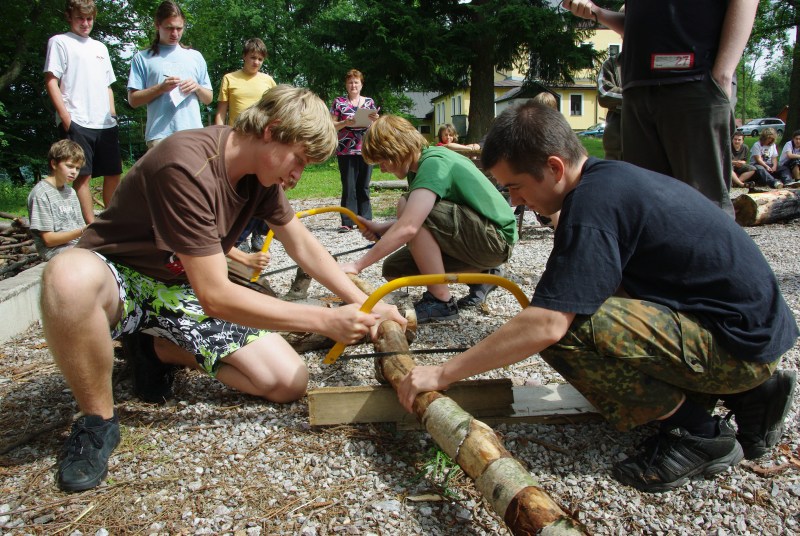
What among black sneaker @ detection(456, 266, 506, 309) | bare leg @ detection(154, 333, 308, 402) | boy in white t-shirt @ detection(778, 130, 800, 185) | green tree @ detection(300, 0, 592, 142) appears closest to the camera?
bare leg @ detection(154, 333, 308, 402)

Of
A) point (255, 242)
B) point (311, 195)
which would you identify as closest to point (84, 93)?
point (255, 242)

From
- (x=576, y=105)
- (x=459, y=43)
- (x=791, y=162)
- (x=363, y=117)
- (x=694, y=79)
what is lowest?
(x=791, y=162)

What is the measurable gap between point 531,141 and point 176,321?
1779mm

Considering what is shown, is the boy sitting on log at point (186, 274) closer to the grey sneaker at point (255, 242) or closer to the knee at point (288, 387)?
the knee at point (288, 387)

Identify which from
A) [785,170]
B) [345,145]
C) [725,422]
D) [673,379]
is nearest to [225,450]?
[673,379]

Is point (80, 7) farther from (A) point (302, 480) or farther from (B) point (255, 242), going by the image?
(A) point (302, 480)

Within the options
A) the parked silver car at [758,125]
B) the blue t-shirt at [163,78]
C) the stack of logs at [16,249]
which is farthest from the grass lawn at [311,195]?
the parked silver car at [758,125]

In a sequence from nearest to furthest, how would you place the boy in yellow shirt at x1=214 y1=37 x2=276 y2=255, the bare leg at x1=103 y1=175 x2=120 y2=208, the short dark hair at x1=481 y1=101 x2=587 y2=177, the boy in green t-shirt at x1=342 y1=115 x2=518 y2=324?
the short dark hair at x1=481 y1=101 x2=587 y2=177 → the boy in green t-shirt at x1=342 y1=115 x2=518 y2=324 → the bare leg at x1=103 y1=175 x2=120 y2=208 → the boy in yellow shirt at x1=214 y1=37 x2=276 y2=255

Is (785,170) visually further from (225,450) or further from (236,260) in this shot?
(225,450)

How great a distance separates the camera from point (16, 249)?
20.1 feet

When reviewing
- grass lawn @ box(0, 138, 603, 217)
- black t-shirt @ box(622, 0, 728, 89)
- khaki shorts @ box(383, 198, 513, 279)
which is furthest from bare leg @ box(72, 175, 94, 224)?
black t-shirt @ box(622, 0, 728, 89)

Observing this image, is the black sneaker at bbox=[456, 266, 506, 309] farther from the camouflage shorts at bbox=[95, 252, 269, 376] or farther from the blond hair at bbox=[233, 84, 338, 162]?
the blond hair at bbox=[233, 84, 338, 162]

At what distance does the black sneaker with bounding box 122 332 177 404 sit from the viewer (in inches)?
116

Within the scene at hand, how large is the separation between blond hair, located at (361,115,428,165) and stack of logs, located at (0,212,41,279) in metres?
3.84
